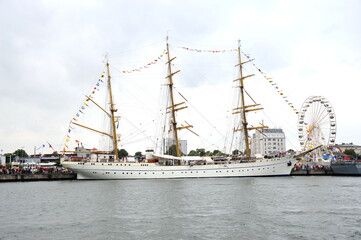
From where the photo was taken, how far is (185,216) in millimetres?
21828

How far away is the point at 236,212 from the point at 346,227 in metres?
6.66

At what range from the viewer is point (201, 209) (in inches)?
955

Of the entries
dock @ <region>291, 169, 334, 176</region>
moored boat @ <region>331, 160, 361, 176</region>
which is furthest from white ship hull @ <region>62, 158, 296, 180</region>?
moored boat @ <region>331, 160, 361, 176</region>

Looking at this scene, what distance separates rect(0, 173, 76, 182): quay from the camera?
5306 cm

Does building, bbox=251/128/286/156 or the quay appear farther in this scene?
building, bbox=251/128/286/156

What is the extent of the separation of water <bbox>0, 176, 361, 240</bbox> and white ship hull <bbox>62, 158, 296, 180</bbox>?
22053 millimetres

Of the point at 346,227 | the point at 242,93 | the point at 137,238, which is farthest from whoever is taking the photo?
the point at 242,93

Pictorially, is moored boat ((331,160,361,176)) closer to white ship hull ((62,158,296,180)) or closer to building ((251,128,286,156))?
white ship hull ((62,158,296,180))

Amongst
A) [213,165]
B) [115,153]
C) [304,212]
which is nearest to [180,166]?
[213,165]

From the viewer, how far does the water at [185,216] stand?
17594 millimetres

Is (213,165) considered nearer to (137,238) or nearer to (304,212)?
(304,212)

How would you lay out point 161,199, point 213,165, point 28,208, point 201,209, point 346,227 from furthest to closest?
1. point 213,165
2. point 161,199
3. point 28,208
4. point 201,209
5. point 346,227

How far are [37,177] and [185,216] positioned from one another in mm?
40236

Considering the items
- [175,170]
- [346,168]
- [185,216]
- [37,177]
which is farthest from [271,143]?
[185,216]
